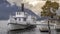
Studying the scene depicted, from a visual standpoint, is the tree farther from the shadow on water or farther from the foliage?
the shadow on water

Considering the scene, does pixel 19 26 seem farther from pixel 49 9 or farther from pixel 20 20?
pixel 49 9

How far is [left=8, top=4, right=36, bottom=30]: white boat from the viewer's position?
2683 mm

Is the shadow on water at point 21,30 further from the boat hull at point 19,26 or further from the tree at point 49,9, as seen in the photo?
the tree at point 49,9

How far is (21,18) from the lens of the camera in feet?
8.87

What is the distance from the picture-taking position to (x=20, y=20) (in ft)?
8.91

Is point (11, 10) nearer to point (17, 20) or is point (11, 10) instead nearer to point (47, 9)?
point (17, 20)

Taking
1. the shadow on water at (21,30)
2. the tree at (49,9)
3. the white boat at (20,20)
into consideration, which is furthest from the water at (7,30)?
the tree at (49,9)

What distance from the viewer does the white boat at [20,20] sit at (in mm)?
2683

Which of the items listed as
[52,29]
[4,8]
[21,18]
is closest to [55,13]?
[52,29]

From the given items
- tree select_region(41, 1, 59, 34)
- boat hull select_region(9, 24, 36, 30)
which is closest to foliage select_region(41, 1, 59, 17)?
tree select_region(41, 1, 59, 34)

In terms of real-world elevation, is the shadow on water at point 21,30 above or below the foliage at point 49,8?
below

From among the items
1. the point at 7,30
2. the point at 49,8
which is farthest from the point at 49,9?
the point at 7,30

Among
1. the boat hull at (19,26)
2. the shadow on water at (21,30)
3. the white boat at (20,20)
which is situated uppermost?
the white boat at (20,20)

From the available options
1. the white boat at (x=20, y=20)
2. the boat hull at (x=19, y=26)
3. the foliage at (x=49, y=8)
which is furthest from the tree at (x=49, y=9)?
the boat hull at (x=19, y=26)
